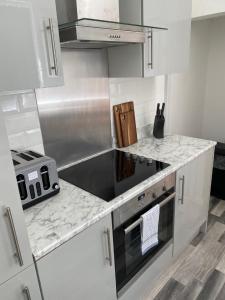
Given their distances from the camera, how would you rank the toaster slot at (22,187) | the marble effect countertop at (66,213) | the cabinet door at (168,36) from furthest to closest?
the cabinet door at (168,36)
the toaster slot at (22,187)
the marble effect countertop at (66,213)

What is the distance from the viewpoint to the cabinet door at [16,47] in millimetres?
846

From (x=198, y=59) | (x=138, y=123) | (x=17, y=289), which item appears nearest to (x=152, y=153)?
(x=138, y=123)

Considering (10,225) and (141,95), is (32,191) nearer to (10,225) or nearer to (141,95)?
(10,225)

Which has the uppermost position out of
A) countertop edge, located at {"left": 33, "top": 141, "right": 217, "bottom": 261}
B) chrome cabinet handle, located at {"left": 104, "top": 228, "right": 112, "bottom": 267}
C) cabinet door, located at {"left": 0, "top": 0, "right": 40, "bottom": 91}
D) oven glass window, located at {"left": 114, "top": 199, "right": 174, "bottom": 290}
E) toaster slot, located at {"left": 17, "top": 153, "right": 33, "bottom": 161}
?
cabinet door, located at {"left": 0, "top": 0, "right": 40, "bottom": 91}

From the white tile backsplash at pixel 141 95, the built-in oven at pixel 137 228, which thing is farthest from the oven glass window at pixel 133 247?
the white tile backsplash at pixel 141 95

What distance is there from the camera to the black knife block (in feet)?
6.68

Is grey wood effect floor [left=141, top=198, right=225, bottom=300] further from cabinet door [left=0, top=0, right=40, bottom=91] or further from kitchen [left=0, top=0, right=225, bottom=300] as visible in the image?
cabinet door [left=0, top=0, right=40, bottom=91]

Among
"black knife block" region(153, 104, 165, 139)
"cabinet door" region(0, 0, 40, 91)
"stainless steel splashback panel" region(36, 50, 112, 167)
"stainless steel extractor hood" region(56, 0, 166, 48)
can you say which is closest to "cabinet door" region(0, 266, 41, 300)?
"cabinet door" region(0, 0, 40, 91)

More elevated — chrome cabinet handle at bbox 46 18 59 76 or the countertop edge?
chrome cabinet handle at bbox 46 18 59 76

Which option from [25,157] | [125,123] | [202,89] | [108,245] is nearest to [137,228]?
[108,245]

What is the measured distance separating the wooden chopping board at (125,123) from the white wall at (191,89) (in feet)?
1.96

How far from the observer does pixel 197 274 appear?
5.87ft

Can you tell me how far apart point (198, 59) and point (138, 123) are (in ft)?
4.10

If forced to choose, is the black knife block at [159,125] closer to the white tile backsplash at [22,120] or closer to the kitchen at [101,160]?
the kitchen at [101,160]
